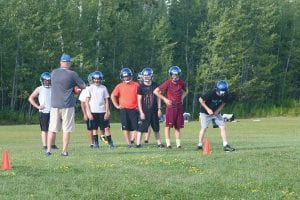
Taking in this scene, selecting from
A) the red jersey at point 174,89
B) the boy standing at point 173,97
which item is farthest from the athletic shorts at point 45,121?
the red jersey at point 174,89

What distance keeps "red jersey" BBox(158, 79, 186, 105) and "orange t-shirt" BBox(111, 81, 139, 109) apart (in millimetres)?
1238

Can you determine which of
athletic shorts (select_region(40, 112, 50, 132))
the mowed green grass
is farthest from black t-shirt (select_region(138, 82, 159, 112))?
the mowed green grass

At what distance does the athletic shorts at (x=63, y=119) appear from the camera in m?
16.1

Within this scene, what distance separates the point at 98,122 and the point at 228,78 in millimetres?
49572

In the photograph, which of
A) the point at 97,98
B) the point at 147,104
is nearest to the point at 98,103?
the point at 97,98

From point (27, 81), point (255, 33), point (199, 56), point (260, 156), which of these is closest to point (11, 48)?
point (27, 81)

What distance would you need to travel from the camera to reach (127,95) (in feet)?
65.5

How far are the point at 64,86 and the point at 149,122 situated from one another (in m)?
4.05

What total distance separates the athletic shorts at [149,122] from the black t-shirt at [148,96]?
160 mm

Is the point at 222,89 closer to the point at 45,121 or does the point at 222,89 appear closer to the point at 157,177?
the point at 45,121

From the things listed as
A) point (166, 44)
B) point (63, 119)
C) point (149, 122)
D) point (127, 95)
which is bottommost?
point (149, 122)

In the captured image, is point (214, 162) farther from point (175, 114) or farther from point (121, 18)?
point (121, 18)

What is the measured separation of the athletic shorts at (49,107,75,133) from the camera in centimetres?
1609

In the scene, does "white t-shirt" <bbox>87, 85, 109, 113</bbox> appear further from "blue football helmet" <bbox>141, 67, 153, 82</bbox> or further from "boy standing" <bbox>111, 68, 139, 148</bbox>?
"blue football helmet" <bbox>141, 67, 153, 82</bbox>
